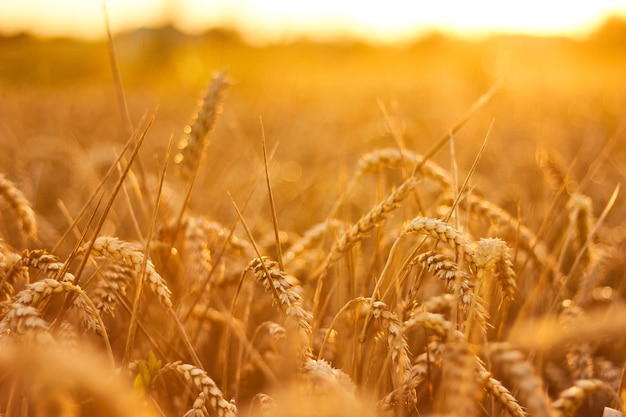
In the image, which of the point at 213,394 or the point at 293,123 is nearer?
the point at 213,394

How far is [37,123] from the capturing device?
14.1ft

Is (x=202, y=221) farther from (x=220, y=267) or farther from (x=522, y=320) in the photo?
(x=522, y=320)

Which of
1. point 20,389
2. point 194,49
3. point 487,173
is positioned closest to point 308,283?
point 20,389

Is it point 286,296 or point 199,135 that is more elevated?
point 199,135

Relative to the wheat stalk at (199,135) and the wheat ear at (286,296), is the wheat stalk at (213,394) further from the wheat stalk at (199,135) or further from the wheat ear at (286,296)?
the wheat stalk at (199,135)

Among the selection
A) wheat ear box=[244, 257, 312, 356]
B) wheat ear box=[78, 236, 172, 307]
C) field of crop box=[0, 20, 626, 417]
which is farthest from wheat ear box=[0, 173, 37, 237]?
wheat ear box=[244, 257, 312, 356]

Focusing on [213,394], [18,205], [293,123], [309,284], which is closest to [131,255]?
[213,394]

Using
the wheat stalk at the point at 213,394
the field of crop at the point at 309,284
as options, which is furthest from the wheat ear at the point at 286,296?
the wheat stalk at the point at 213,394

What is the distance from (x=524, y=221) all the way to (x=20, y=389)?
146cm

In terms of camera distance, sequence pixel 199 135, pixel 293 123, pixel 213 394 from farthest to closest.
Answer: pixel 293 123 → pixel 199 135 → pixel 213 394

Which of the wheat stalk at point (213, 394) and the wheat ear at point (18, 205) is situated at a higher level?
the wheat ear at point (18, 205)

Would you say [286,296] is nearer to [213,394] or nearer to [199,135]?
[213,394]

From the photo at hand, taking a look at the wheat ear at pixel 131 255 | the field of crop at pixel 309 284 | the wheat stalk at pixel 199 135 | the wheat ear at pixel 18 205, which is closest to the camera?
the field of crop at pixel 309 284

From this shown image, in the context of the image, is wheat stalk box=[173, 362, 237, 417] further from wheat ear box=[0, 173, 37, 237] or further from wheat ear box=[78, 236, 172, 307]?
wheat ear box=[0, 173, 37, 237]
